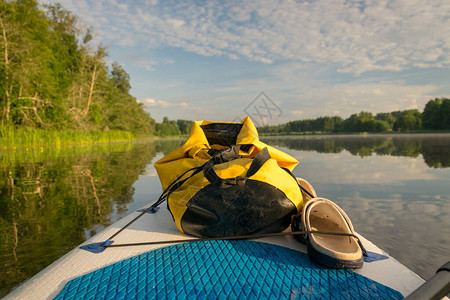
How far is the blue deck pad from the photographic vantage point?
92 cm

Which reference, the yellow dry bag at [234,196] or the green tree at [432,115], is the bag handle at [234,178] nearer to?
the yellow dry bag at [234,196]

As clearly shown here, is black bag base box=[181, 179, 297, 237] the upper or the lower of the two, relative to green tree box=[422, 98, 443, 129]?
lower

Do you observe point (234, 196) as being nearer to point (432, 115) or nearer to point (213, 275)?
point (213, 275)

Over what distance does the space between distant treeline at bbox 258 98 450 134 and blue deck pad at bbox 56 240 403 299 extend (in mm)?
35965

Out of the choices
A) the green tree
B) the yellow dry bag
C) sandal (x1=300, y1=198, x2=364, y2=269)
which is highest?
the green tree

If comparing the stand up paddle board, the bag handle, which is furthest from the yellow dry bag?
the stand up paddle board

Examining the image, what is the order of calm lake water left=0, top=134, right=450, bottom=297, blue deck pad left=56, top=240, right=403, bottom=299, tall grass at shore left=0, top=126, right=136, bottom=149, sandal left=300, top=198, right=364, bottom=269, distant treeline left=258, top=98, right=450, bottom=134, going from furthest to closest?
distant treeline left=258, top=98, right=450, bottom=134
tall grass at shore left=0, top=126, right=136, bottom=149
calm lake water left=0, top=134, right=450, bottom=297
sandal left=300, top=198, right=364, bottom=269
blue deck pad left=56, top=240, right=403, bottom=299

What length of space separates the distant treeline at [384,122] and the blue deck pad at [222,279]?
35965 mm

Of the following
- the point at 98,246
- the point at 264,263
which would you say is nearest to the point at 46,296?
the point at 98,246

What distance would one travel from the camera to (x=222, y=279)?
997 millimetres

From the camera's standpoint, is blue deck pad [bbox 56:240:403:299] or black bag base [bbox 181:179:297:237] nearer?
blue deck pad [bbox 56:240:403:299]

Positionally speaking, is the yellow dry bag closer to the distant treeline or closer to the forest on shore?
the forest on shore

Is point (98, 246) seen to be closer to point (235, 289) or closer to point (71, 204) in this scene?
point (235, 289)

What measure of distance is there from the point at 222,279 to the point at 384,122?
70.4 meters
